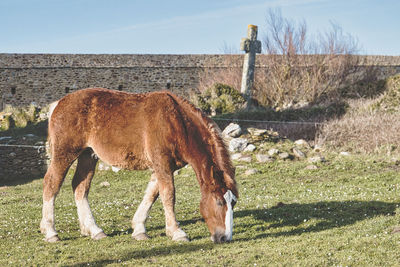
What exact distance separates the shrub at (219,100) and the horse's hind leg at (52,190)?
46.1 ft

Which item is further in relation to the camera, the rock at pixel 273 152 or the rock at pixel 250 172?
the rock at pixel 273 152

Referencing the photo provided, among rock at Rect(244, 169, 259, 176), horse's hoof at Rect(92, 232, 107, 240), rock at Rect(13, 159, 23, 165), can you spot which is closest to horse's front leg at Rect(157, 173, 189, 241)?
horse's hoof at Rect(92, 232, 107, 240)

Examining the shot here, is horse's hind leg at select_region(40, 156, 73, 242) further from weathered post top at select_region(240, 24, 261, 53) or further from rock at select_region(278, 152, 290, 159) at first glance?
weathered post top at select_region(240, 24, 261, 53)

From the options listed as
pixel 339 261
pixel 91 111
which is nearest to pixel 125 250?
pixel 91 111

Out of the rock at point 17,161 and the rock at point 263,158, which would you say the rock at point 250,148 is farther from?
the rock at point 17,161

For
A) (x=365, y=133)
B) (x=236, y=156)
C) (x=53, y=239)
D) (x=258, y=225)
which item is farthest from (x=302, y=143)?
(x=53, y=239)

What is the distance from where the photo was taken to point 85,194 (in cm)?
802

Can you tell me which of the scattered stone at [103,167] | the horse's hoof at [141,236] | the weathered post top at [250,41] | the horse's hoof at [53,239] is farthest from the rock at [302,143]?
the horse's hoof at [53,239]

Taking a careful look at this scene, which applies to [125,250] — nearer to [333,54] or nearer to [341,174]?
[341,174]

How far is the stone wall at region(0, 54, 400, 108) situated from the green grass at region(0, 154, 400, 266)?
14405mm

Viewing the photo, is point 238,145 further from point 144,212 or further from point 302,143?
point 144,212

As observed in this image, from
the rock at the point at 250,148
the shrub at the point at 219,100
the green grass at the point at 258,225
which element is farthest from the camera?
the shrub at the point at 219,100

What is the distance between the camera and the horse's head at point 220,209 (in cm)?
658

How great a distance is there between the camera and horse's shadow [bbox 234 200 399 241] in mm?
8016
